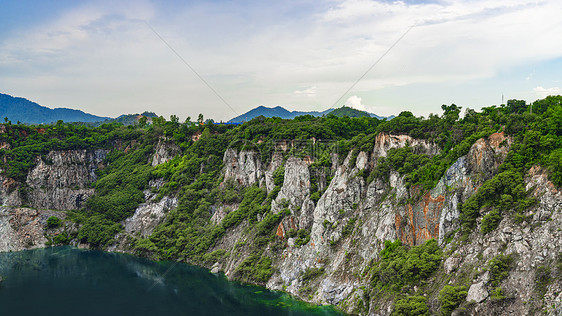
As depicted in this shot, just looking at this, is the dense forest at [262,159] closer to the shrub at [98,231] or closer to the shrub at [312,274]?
the shrub at [98,231]

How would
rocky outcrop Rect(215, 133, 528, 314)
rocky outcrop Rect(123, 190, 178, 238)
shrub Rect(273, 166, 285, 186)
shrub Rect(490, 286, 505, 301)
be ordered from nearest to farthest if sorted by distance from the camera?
shrub Rect(490, 286, 505, 301) < rocky outcrop Rect(215, 133, 528, 314) < shrub Rect(273, 166, 285, 186) < rocky outcrop Rect(123, 190, 178, 238)

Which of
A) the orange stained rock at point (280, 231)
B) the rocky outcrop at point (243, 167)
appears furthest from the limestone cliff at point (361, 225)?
the rocky outcrop at point (243, 167)

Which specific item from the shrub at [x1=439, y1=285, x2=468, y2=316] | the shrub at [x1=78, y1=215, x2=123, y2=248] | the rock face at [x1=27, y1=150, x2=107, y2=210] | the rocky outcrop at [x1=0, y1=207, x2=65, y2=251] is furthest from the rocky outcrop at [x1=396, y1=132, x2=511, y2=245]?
the rock face at [x1=27, y1=150, x2=107, y2=210]

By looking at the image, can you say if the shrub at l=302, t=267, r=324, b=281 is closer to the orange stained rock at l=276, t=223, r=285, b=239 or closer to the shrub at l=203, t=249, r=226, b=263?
the orange stained rock at l=276, t=223, r=285, b=239

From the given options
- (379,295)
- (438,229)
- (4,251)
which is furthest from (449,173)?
(4,251)

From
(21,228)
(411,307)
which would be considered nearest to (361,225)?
(411,307)
